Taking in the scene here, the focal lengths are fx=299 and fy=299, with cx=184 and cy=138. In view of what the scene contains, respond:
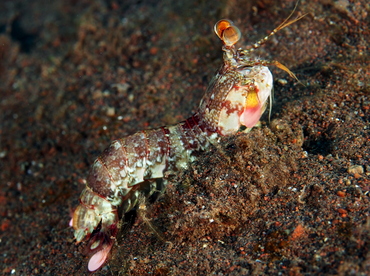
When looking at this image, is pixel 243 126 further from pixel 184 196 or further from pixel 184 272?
pixel 184 272

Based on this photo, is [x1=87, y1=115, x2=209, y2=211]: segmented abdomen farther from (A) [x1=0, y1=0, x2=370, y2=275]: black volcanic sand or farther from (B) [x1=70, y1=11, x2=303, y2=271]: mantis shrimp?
(A) [x1=0, y1=0, x2=370, y2=275]: black volcanic sand

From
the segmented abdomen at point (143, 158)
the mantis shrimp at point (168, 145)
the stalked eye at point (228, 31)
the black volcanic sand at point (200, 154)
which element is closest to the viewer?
the black volcanic sand at point (200, 154)

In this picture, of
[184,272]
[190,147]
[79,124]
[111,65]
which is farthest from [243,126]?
[111,65]

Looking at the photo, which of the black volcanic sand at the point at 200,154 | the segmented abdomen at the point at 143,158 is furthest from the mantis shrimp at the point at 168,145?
the black volcanic sand at the point at 200,154

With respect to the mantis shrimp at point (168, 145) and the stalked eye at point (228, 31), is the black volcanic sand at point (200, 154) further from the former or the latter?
the stalked eye at point (228, 31)

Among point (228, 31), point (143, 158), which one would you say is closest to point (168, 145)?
point (143, 158)

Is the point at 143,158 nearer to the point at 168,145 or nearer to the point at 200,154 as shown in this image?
the point at 168,145
